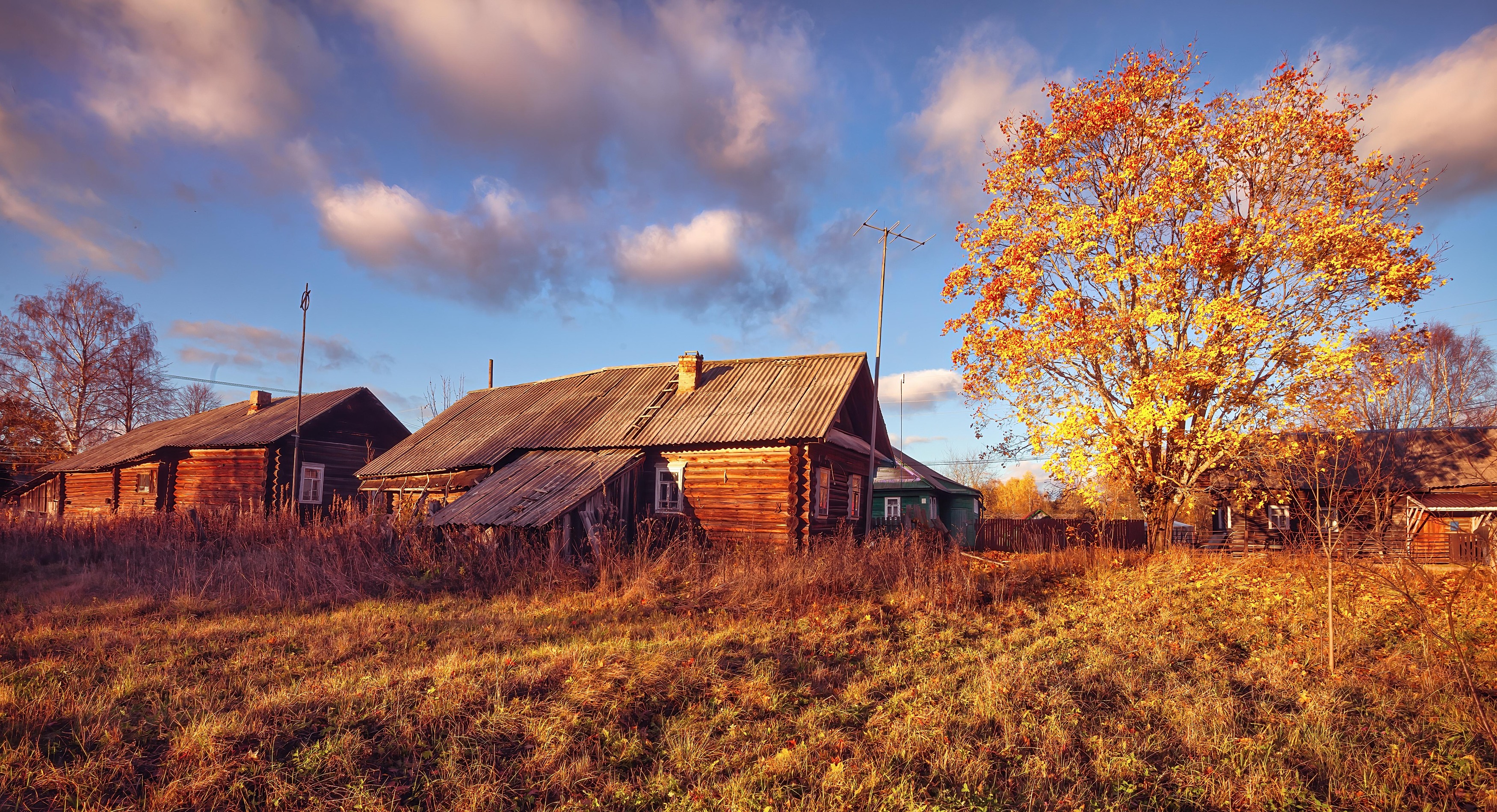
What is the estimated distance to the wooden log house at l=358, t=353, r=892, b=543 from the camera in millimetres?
16859

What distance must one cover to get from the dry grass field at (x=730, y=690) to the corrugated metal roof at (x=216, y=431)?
15070 millimetres

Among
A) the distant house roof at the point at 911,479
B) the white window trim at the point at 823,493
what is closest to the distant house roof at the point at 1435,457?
the distant house roof at the point at 911,479

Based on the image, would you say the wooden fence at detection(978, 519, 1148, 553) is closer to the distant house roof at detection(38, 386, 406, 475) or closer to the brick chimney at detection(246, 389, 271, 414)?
the distant house roof at detection(38, 386, 406, 475)

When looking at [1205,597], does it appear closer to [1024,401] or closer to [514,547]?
[1024,401]

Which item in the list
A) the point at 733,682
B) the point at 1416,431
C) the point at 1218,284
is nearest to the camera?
the point at 733,682

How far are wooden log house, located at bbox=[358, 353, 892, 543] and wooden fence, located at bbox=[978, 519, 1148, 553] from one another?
3.76m

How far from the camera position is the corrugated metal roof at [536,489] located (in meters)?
15.3

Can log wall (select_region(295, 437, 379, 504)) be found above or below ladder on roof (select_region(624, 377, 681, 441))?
below

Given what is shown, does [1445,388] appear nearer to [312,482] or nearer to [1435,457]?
[1435,457]

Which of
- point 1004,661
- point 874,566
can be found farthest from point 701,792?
point 874,566

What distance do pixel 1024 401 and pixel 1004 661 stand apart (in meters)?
10.0

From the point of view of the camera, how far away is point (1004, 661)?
7.91m

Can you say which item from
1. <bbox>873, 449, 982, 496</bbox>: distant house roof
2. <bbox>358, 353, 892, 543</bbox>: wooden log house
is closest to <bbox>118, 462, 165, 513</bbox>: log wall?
<bbox>358, 353, 892, 543</bbox>: wooden log house

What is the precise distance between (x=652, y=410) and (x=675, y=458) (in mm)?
2444
